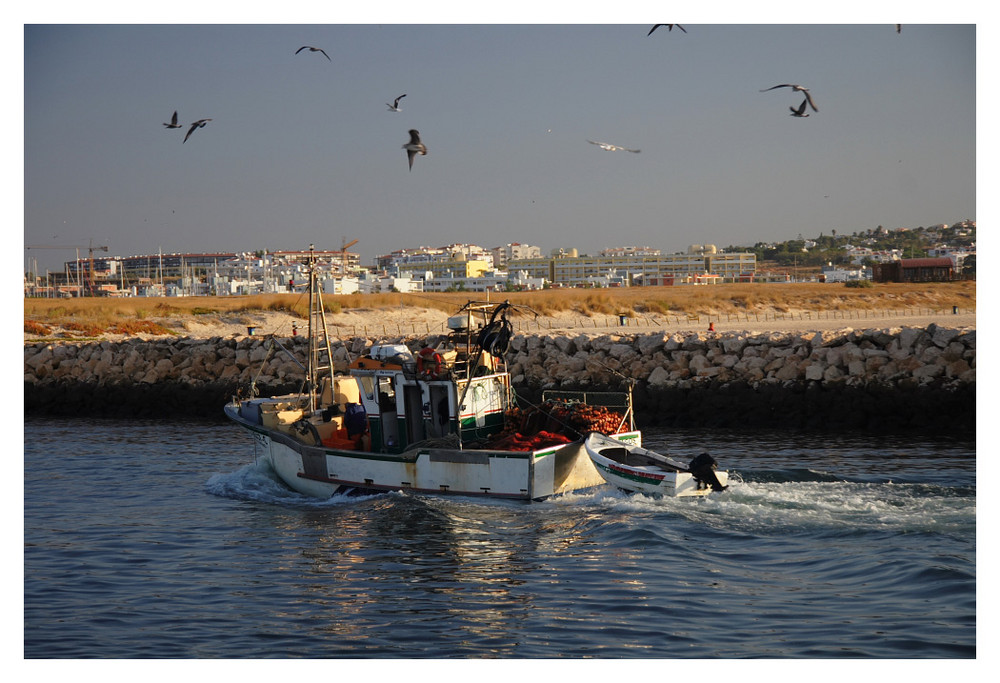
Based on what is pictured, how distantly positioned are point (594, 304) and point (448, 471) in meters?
41.5

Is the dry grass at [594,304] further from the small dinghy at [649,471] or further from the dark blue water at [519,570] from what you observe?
the small dinghy at [649,471]

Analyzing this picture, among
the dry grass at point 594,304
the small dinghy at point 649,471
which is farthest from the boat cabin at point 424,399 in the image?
the dry grass at point 594,304

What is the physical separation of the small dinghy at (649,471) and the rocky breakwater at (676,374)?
318 centimetres

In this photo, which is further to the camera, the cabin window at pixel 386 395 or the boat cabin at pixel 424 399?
the cabin window at pixel 386 395

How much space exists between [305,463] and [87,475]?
5.85 m

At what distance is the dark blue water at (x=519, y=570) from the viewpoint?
10.4 m

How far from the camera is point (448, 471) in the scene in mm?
16922

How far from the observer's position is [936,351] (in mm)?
26031

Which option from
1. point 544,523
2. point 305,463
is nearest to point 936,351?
point 544,523

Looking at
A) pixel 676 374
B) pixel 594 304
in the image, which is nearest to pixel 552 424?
pixel 676 374

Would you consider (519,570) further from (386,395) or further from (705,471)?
(386,395)

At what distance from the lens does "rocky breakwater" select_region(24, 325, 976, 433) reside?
25.2 meters

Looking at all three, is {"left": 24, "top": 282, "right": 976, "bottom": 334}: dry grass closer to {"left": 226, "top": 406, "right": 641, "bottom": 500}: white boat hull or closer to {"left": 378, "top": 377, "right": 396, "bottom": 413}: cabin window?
{"left": 226, "top": 406, "right": 641, "bottom": 500}: white boat hull

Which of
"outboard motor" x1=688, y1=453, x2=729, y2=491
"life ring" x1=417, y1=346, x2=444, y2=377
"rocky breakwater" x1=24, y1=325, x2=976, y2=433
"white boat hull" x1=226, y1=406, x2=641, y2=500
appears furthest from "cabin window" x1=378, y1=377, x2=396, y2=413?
"outboard motor" x1=688, y1=453, x2=729, y2=491
